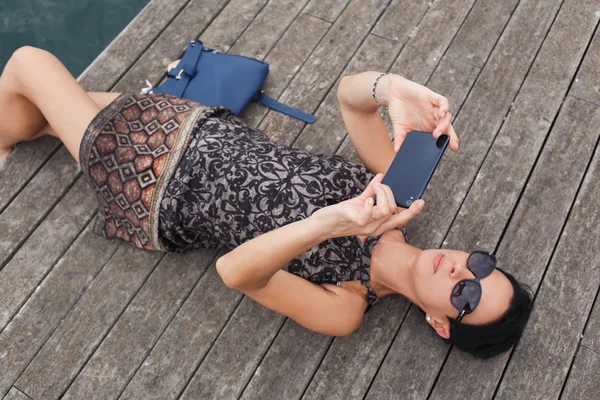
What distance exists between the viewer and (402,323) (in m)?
2.88

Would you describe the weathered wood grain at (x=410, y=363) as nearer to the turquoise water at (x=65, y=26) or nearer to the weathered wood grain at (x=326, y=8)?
the weathered wood grain at (x=326, y=8)

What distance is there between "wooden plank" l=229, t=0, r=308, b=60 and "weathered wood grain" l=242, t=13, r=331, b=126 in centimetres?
5

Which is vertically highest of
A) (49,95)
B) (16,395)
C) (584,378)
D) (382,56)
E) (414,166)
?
(49,95)

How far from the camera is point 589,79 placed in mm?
3453

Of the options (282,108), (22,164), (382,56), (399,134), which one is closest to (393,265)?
(399,134)

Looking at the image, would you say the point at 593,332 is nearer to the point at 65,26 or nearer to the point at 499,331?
the point at 499,331

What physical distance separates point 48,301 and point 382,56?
2.50m

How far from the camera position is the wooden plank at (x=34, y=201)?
3083 millimetres

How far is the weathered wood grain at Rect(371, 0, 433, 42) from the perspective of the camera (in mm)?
3682

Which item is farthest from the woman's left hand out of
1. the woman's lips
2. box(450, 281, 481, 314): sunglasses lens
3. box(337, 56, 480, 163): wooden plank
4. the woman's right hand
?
box(337, 56, 480, 163): wooden plank

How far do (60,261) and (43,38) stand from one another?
2.66m

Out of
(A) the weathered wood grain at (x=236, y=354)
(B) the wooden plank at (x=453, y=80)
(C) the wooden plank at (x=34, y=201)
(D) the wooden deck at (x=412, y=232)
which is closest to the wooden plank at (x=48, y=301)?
(D) the wooden deck at (x=412, y=232)

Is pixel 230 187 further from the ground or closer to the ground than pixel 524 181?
further from the ground

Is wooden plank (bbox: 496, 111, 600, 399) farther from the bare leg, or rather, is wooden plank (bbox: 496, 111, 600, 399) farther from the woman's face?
the bare leg
